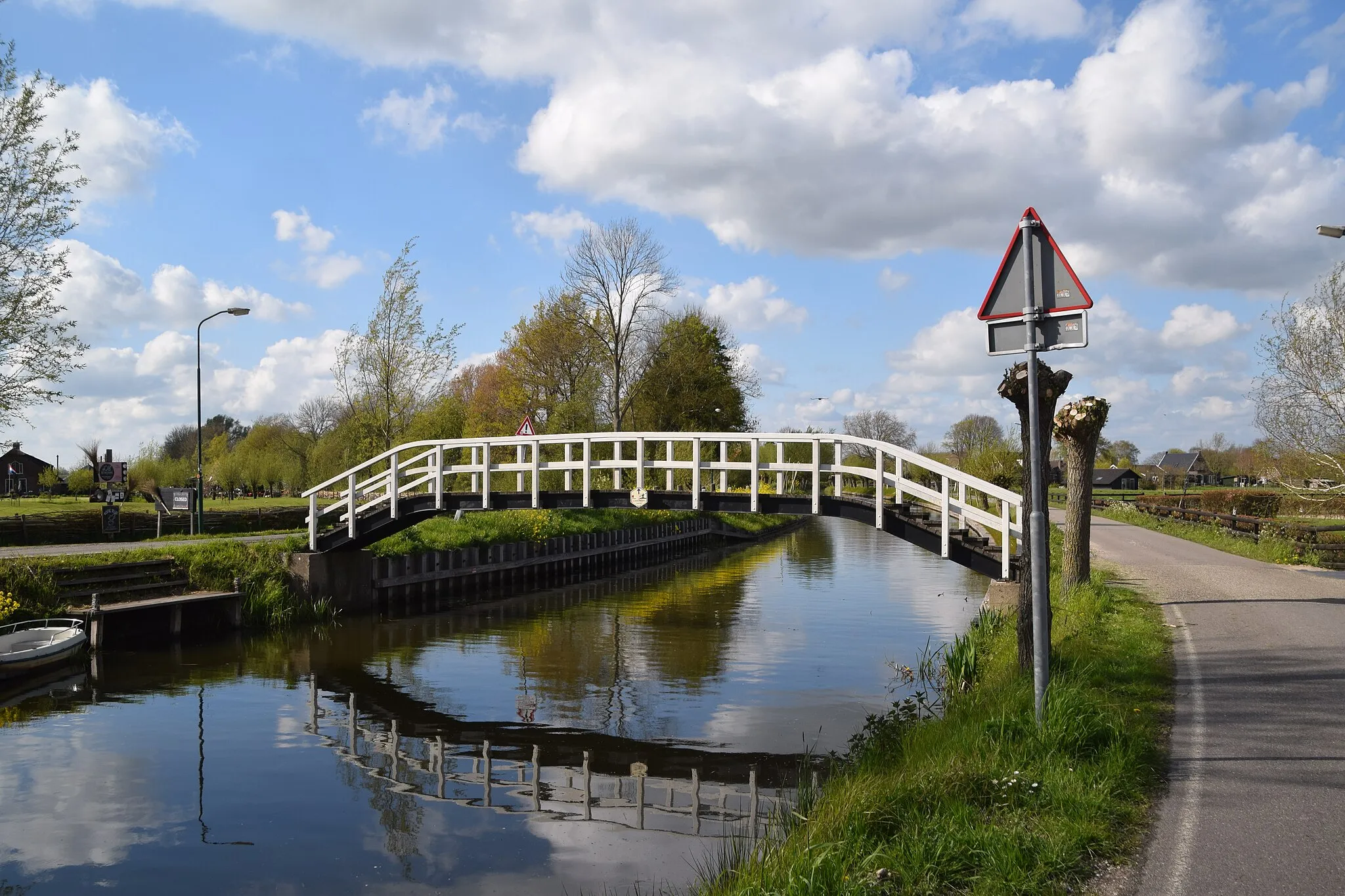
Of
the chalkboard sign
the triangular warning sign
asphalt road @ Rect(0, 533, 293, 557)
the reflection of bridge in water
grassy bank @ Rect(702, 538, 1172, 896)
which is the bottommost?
the reflection of bridge in water

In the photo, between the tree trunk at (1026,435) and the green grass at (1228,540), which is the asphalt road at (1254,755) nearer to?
the tree trunk at (1026,435)

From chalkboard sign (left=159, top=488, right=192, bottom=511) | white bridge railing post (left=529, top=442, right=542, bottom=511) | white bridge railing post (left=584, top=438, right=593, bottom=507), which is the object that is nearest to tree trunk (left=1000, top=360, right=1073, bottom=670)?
white bridge railing post (left=584, top=438, right=593, bottom=507)

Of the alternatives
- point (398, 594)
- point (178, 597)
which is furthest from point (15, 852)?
point (398, 594)

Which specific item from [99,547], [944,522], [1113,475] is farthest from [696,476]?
[1113,475]

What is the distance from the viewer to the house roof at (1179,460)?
131m

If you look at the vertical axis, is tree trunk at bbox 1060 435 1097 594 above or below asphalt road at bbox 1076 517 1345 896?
above

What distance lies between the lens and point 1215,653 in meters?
10.9

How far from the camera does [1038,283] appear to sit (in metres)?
6.88

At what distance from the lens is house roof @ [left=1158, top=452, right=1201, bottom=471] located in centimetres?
13125

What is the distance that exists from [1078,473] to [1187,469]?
12883cm

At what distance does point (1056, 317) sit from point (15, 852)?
34.1 feet

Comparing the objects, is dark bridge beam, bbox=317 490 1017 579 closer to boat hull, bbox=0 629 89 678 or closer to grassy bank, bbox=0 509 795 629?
grassy bank, bbox=0 509 795 629

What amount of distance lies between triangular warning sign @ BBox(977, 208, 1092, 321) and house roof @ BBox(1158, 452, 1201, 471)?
137702 millimetres

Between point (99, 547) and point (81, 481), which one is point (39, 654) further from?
point (81, 481)
